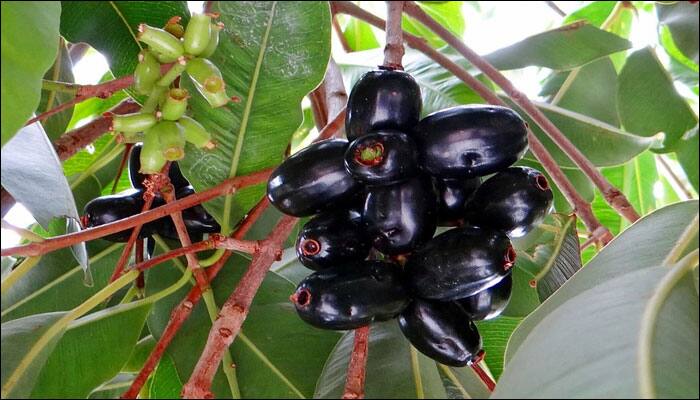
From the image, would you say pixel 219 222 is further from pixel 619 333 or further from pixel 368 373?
pixel 619 333

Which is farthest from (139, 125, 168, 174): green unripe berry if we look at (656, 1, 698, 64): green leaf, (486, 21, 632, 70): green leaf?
(656, 1, 698, 64): green leaf

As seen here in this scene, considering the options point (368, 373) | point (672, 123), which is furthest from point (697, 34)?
point (368, 373)

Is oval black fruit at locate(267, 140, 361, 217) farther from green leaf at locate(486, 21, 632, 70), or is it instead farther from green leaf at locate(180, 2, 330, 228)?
green leaf at locate(486, 21, 632, 70)

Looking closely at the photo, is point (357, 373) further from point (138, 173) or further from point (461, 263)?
point (138, 173)

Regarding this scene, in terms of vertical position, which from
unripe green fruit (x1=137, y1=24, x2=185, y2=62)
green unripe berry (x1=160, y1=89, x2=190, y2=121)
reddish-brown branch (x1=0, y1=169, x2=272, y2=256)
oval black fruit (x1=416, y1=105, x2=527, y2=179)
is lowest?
oval black fruit (x1=416, y1=105, x2=527, y2=179)

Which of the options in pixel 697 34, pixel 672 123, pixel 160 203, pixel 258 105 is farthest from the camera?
pixel 672 123

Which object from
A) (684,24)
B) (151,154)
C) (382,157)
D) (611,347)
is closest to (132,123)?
(151,154)

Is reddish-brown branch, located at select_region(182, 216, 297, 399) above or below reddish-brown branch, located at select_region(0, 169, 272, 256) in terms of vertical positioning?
below
